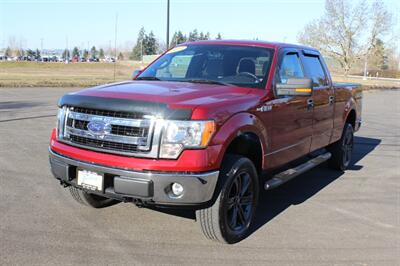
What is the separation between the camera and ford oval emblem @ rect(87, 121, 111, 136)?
3965 millimetres

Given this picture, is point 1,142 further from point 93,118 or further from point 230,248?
point 230,248

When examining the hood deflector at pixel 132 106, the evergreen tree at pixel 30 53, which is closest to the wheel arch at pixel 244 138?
the hood deflector at pixel 132 106

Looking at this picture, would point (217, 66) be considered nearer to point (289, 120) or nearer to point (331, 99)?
point (289, 120)

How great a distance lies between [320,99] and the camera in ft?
20.2

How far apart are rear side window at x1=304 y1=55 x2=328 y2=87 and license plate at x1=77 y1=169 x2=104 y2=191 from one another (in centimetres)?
338

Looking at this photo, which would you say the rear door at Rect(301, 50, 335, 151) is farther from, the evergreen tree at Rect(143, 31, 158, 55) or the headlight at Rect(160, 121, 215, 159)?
the evergreen tree at Rect(143, 31, 158, 55)

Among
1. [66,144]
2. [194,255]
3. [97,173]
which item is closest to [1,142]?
[66,144]

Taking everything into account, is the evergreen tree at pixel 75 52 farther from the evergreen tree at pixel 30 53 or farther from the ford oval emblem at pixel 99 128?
the ford oval emblem at pixel 99 128

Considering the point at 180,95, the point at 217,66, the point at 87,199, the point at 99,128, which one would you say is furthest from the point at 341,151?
the point at 99,128

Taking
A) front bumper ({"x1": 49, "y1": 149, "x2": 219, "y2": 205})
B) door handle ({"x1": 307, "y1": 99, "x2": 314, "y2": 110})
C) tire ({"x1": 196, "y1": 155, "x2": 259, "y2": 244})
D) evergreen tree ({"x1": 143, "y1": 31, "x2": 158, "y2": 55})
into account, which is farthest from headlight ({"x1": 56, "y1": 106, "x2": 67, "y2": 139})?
evergreen tree ({"x1": 143, "y1": 31, "x2": 158, "y2": 55})

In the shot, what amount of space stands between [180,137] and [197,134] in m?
0.14

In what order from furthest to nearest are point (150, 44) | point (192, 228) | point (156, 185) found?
1. point (150, 44)
2. point (192, 228)
3. point (156, 185)

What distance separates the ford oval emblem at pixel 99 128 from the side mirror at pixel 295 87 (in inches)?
76.6

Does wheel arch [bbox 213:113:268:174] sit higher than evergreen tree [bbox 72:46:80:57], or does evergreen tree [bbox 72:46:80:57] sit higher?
evergreen tree [bbox 72:46:80:57]
